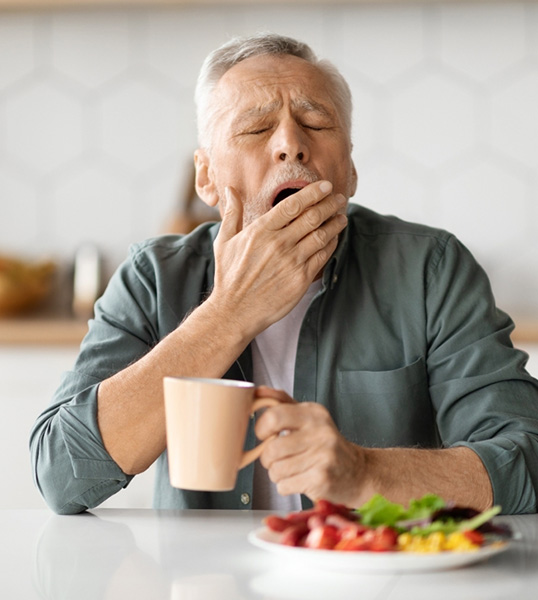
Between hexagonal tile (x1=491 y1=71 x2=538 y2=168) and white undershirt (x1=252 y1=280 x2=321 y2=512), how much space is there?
4.46ft

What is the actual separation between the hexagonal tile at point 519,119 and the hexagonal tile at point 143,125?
889 mm

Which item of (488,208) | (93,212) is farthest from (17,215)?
(488,208)

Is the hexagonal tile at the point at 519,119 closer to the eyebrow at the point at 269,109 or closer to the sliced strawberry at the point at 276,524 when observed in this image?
the eyebrow at the point at 269,109

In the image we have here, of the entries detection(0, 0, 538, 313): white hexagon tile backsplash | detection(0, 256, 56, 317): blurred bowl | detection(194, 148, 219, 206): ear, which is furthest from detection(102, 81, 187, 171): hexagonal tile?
detection(194, 148, 219, 206): ear

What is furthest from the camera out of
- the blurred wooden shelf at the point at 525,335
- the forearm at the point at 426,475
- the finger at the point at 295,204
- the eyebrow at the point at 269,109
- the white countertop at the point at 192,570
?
the blurred wooden shelf at the point at 525,335

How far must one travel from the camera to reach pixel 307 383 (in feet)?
4.48

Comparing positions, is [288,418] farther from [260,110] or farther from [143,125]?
[143,125]

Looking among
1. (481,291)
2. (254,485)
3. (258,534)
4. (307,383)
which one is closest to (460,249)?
(481,291)

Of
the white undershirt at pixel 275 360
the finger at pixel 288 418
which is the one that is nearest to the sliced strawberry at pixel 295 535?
the finger at pixel 288 418

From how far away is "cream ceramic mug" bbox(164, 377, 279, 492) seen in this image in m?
0.82

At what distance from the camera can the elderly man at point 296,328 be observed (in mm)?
1146

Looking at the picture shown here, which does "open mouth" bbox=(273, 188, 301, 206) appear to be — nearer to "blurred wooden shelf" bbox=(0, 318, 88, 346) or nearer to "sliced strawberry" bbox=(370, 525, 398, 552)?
"sliced strawberry" bbox=(370, 525, 398, 552)

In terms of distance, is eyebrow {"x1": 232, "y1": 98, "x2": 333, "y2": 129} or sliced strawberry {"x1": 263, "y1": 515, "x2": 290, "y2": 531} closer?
sliced strawberry {"x1": 263, "y1": 515, "x2": 290, "y2": 531}

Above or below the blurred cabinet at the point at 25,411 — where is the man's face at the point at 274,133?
above
